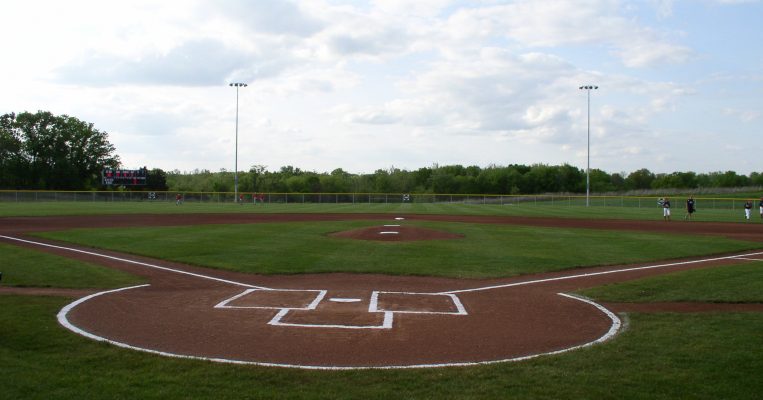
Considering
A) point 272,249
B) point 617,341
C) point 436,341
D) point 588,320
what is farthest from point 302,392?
point 272,249

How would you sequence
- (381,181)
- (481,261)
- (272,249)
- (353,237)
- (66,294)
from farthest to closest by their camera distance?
(381,181) → (353,237) → (272,249) → (481,261) → (66,294)

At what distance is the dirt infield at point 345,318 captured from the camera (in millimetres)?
7746

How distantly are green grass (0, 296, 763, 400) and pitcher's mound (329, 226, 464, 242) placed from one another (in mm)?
15329

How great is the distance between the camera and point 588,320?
32.7 ft

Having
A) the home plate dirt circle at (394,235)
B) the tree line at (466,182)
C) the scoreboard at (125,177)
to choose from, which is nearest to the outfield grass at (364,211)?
the scoreboard at (125,177)

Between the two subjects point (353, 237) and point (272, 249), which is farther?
point (353, 237)

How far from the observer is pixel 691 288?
42.4 feet

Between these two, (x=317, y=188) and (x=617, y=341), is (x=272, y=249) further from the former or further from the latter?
(x=317, y=188)

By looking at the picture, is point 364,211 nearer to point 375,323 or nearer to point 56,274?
point 56,274

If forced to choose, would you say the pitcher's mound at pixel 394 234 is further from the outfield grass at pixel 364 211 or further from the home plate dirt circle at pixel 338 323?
the outfield grass at pixel 364 211

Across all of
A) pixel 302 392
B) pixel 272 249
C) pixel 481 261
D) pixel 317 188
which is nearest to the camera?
pixel 302 392

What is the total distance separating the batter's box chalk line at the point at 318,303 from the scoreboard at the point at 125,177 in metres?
67.4

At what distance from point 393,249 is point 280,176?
412 ft

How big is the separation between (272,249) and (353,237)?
4.79m
